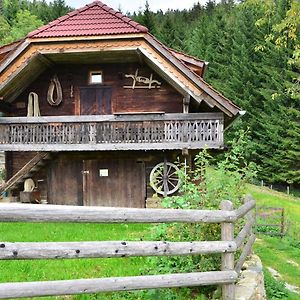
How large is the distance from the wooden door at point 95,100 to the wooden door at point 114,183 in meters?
1.91

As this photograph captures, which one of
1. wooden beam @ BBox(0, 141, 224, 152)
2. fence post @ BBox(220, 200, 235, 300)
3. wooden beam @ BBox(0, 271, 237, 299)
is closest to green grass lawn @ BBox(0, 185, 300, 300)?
wooden beam @ BBox(0, 271, 237, 299)

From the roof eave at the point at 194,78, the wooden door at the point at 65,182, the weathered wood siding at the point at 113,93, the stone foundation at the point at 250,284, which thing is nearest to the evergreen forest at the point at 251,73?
the weathered wood siding at the point at 113,93

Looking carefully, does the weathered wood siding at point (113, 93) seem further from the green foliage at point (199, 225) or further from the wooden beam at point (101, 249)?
the wooden beam at point (101, 249)

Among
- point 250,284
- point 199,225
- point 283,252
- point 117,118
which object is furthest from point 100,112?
point 250,284

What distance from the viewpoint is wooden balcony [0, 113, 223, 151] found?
51.5 feet

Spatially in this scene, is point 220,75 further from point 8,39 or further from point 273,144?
point 8,39

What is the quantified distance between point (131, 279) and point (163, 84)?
12768mm

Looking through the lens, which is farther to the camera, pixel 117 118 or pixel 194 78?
pixel 117 118

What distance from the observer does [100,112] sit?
1769 centimetres

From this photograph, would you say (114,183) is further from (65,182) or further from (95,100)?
(95,100)

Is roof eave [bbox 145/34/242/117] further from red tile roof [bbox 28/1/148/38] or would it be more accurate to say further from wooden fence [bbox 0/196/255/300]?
wooden fence [bbox 0/196/255/300]

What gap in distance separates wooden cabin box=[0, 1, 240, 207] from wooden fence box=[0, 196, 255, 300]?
32.5 feet

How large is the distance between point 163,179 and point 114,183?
1955 mm

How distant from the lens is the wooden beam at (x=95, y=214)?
4.50 meters
